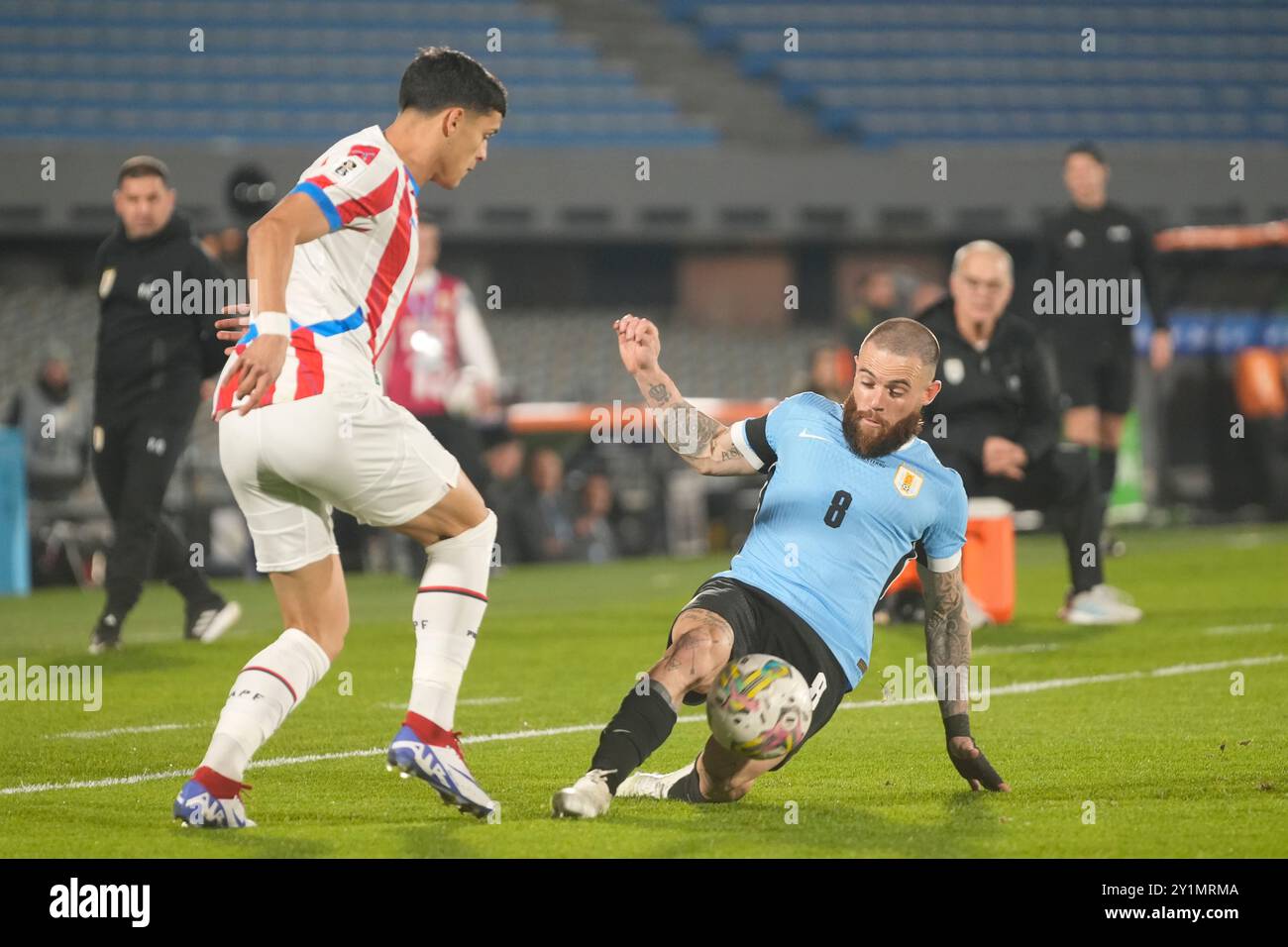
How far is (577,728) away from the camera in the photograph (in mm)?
6883

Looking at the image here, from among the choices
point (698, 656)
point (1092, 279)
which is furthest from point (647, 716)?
point (1092, 279)

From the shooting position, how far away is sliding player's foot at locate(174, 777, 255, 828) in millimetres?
4746

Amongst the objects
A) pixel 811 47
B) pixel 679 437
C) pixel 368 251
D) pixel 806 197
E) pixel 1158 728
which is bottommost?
pixel 1158 728

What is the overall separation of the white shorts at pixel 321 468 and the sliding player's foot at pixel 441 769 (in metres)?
0.56

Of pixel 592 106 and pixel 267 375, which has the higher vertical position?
pixel 592 106

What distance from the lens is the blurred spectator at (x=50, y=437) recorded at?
Answer: 51.6 feet

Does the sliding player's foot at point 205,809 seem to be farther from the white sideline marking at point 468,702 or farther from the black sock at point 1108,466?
the black sock at point 1108,466

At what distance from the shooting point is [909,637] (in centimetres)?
964

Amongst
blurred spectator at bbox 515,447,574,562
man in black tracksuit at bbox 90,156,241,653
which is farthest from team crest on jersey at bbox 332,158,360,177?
blurred spectator at bbox 515,447,574,562

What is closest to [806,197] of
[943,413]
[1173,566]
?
[1173,566]

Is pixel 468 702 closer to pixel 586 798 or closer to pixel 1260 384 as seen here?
pixel 586 798

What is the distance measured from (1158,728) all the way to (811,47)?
22.8m

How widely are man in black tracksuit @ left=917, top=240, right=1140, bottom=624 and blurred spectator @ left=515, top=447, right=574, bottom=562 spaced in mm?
7971

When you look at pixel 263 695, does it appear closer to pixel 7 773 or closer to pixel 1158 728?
pixel 7 773
